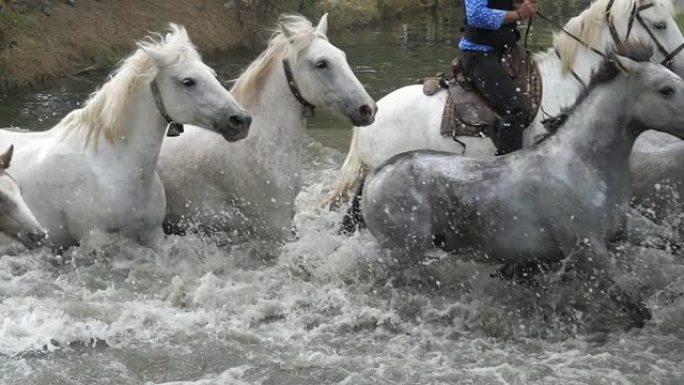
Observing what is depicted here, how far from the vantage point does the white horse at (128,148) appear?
6262mm

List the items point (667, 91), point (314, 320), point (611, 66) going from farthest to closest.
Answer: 1. point (314, 320)
2. point (611, 66)
3. point (667, 91)

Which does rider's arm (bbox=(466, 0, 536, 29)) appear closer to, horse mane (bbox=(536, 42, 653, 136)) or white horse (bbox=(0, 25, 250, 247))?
horse mane (bbox=(536, 42, 653, 136))

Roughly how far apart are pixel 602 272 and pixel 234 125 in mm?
2572

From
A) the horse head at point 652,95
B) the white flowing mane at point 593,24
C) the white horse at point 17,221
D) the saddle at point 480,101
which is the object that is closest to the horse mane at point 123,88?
the white horse at point 17,221

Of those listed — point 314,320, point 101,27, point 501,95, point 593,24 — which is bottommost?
point 101,27

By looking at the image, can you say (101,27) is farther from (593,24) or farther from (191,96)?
(593,24)

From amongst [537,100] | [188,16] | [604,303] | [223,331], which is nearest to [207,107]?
[223,331]

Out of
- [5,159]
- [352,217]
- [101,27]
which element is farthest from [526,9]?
[101,27]

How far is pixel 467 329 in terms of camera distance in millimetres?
5777

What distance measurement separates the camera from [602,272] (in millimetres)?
5449

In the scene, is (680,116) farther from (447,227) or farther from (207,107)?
(207,107)

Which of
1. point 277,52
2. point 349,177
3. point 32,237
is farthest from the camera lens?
point 349,177

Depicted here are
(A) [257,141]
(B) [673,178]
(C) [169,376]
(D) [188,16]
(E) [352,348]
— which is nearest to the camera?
(C) [169,376]

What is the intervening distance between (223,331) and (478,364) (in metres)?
1.56
